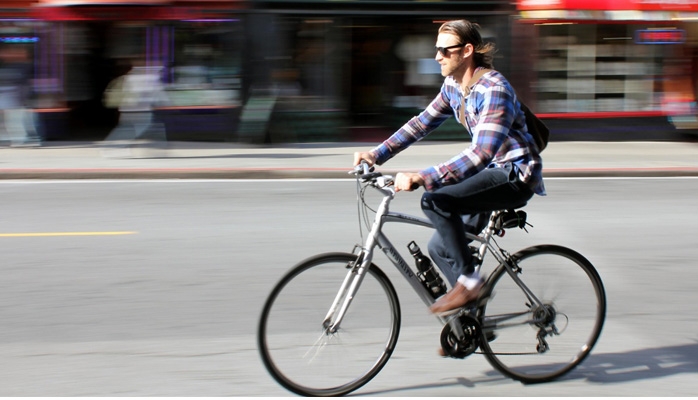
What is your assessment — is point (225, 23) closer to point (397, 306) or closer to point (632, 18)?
point (632, 18)

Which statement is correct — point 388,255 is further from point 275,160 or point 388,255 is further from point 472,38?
point 275,160

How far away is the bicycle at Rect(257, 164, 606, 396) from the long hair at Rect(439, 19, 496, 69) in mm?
693

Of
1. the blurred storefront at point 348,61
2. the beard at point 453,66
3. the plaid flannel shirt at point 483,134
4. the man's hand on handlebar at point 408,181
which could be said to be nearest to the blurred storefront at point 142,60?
the blurred storefront at point 348,61

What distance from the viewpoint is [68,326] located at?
Answer: 17.6ft

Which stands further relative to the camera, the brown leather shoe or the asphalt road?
the asphalt road

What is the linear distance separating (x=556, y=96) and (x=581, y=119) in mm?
650

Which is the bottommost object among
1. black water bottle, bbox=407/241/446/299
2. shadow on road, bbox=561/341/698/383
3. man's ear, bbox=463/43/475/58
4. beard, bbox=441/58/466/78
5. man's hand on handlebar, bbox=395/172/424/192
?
shadow on road, bbox=561/341/698/383

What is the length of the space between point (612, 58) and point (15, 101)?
10780 millimetres

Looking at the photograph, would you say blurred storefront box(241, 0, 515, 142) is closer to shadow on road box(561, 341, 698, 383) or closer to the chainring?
shadow on road box(561, 341, 698, 383)

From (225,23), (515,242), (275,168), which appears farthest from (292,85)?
(515,242)

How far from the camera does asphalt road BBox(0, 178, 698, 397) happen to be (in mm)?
4516

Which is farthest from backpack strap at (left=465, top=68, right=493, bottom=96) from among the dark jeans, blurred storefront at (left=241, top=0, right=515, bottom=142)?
blurred storefront at (left=241, top=0, right=515, bottom=142)

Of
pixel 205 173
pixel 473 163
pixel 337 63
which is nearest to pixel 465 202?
pixel 473 163

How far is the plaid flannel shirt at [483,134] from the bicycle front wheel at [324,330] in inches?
22.3
